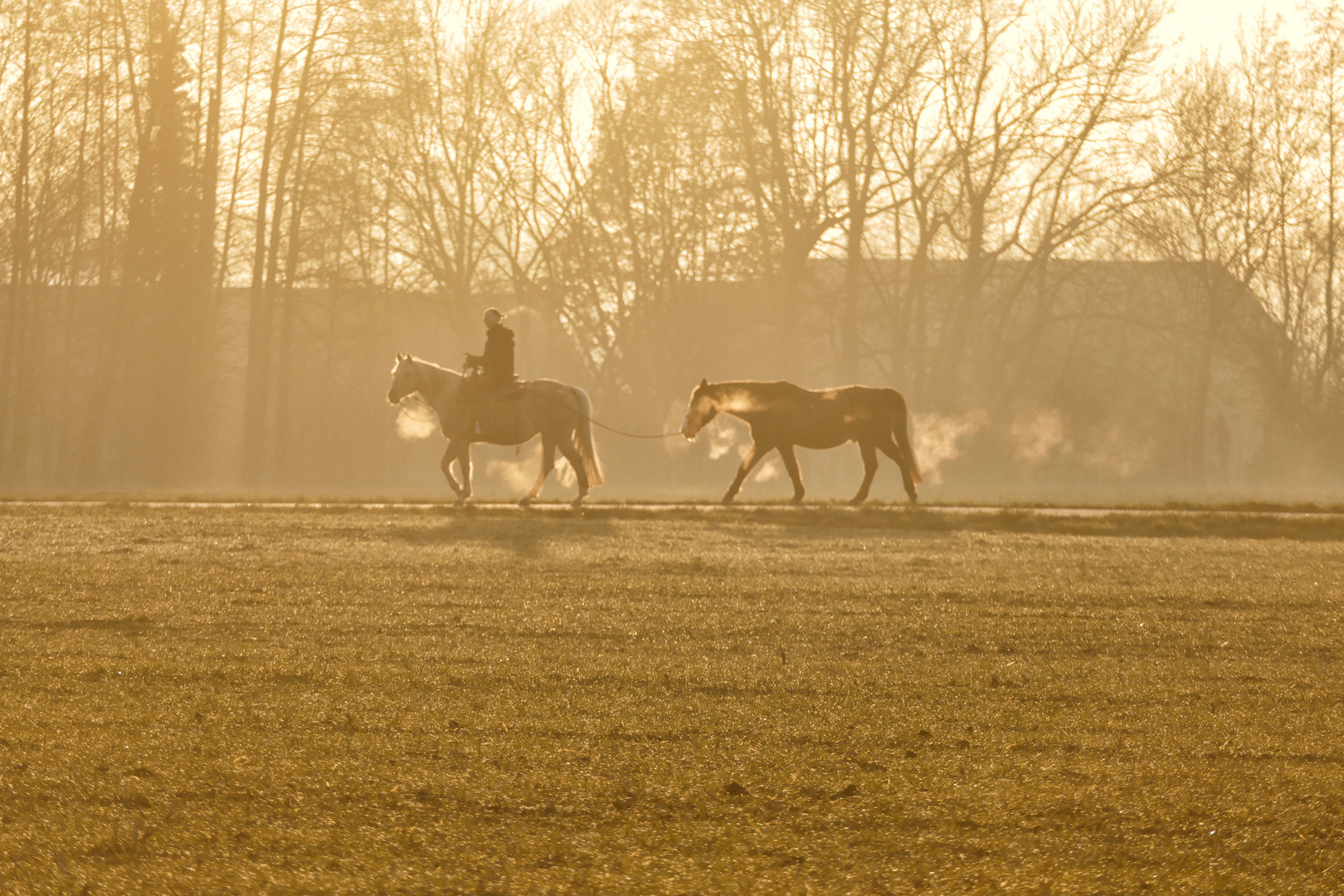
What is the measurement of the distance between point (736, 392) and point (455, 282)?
25894 millimetres

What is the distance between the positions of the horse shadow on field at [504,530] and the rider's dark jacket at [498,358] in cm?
196

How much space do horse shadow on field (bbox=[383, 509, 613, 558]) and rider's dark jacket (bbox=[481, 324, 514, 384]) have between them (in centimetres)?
196

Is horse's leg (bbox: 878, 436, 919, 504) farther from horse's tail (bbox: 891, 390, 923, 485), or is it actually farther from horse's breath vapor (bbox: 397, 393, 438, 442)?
horse's breath vapor (bbox: 397, 393, 438, 442)

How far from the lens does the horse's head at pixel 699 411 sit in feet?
64.8

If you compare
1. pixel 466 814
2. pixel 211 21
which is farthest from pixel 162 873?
pixel 211 21

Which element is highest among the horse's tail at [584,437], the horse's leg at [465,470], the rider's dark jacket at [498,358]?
the rider's dark jacket at [498,358]

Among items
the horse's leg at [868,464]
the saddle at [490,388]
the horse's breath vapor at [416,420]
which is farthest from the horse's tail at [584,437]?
the horse's leg at [868,464]

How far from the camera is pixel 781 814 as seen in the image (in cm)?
388

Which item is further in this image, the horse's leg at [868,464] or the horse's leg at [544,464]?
the horse's leg at [868,464]

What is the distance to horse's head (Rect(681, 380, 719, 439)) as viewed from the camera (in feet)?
64.8

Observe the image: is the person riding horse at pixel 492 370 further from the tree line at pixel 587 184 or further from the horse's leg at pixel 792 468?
the tree line at pixel 587 184

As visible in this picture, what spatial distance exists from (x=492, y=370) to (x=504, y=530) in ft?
15.3

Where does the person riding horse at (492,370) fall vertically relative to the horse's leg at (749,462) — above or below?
above

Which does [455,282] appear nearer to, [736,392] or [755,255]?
[755,255]
